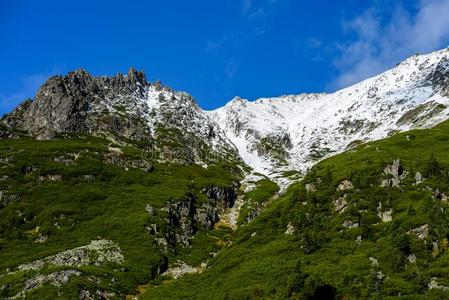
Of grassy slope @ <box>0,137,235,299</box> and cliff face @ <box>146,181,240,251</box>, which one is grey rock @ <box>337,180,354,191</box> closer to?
grassy slope @ <box>0,137,235,299</box>

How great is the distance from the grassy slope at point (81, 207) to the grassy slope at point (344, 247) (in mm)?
12336

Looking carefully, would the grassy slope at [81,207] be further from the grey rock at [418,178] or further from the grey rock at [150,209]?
the grey rock at [418,178]

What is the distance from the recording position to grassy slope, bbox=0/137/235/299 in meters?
95.2

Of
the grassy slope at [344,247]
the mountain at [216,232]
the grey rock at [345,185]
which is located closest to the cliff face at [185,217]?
the mountain at [216,232]

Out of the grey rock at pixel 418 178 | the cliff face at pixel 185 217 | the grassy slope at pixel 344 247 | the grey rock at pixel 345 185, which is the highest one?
the cliff face at pixel 185 217

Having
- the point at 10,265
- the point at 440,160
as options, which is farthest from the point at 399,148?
the point at 10,265

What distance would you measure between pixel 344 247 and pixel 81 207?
68457 mm

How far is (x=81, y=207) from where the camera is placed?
124562 millimetres

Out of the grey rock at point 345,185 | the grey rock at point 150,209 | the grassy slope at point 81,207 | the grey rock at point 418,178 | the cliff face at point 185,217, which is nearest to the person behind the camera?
the grassy slope at point 81,207

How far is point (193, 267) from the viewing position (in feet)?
347

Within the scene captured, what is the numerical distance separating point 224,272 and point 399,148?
66.0 meters

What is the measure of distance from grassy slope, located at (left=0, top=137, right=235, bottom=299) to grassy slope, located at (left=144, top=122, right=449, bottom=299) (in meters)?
12.3

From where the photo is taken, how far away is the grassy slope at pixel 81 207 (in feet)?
312

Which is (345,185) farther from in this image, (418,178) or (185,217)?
(185,217)
